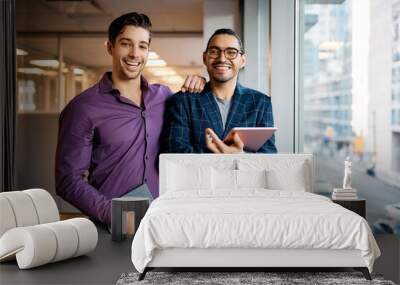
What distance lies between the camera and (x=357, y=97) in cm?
559

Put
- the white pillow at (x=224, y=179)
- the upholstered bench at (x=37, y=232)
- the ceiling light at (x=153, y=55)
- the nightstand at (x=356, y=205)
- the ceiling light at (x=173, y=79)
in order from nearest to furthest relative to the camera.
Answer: the upholstered bench at (x=37, y=232) < the nightstand at (x=356, y=205) < the white pillow at (x=224, y=179) < the ceiling light at (x=173, y=79) < the ceiling light at (x=153, y=55)

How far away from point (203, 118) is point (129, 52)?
0.96 metres

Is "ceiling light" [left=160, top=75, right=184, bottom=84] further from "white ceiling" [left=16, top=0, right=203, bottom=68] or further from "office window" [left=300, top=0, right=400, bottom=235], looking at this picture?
"office window" [left=300, top=0, right=400, bottom=235]

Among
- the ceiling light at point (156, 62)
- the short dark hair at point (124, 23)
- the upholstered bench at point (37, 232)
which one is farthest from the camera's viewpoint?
the ceiling light at point (156, 62)

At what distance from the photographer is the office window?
5200mm

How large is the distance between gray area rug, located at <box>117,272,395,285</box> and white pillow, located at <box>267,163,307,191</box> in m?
1.38

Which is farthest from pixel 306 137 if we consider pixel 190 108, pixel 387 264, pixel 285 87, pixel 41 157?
pixel 41 157

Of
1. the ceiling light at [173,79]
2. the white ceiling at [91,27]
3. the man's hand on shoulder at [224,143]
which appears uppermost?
the white ceiling at [91,27]

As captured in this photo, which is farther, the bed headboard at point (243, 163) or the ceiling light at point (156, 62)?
the ceiling light at point (156, 62)

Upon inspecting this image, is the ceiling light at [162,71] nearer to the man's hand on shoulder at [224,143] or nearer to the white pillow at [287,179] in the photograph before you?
the man's hand on shoulder at [224,143]

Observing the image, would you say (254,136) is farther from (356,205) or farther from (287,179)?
(356,205)

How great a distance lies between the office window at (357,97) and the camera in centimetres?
520

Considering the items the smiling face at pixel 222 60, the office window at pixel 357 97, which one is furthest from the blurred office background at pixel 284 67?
the smiling face at pixel 222 60

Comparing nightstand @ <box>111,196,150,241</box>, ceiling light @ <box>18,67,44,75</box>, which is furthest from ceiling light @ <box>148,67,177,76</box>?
nightstand @ <box>111,196,150,241</box>
